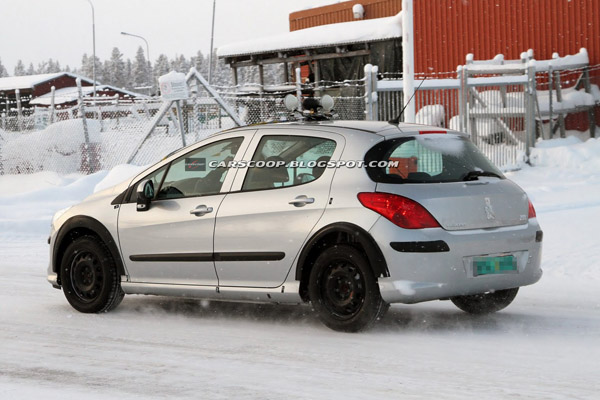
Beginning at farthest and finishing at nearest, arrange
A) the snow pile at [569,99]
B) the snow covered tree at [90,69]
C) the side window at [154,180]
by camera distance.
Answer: the snow covered tree at [90,69]
the snow pile at [569,99]
the side window at [154,180]

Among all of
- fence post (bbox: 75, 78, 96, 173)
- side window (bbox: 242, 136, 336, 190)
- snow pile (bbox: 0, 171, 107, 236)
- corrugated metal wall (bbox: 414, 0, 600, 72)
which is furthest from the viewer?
corrugated metal wall (bbox: 414, 0, 600, 72)

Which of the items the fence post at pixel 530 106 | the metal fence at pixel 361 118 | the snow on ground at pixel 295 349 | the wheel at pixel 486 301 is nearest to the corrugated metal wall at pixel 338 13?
the metal fence at pixel 361 118

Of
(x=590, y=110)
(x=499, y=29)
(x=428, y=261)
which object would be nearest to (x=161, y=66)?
(x=499, y=29)

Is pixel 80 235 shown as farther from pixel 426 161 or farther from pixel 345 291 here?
pixel 426 161

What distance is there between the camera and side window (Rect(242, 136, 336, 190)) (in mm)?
6965

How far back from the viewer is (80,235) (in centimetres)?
817

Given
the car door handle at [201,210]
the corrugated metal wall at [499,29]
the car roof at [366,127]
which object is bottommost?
the car door handle at [201,210]

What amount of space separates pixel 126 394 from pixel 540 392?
6.95 feet

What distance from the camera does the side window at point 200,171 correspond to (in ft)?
24.5

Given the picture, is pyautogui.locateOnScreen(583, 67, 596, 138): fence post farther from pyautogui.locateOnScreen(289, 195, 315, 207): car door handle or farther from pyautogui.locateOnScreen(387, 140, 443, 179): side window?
pyautogui.locateOnScreen(289, 195, 315, 207): car door handle

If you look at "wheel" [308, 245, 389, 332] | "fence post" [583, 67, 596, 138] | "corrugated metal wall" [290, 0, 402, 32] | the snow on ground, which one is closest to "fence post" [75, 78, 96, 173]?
the snow on ground

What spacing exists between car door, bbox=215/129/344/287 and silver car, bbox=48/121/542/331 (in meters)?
0.01

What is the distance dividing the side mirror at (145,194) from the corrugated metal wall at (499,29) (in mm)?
21021

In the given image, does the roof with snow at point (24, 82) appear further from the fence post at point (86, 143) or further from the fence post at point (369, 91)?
the fence post at point (369, 91)
